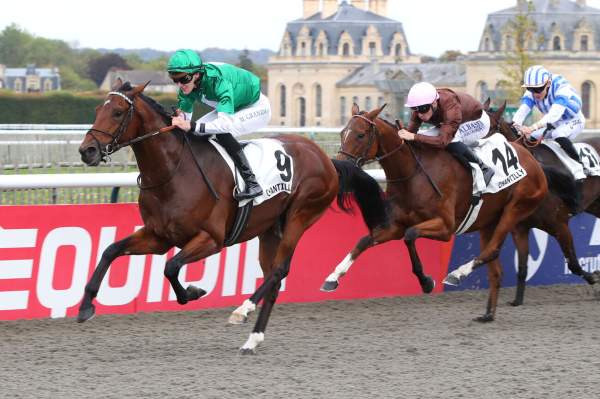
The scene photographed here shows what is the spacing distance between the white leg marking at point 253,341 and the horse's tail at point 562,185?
310cm

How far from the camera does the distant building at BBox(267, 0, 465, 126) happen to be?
9800cm

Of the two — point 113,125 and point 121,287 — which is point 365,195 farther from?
point 113,125

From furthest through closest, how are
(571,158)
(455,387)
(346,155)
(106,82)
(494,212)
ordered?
(106,82)
(571,158)
(494,212)
(346,155)
(455,387)

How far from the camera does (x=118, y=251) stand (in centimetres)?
630

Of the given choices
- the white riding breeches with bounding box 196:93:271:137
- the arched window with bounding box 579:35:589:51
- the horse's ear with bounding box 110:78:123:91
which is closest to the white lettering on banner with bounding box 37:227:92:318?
the white riding breeches with bounding box 196:93:271:137

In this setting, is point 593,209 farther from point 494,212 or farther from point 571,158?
point 494,212

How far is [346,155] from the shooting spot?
7266 millimetres

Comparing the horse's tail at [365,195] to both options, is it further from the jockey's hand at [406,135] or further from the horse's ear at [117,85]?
the horse's ear at [117,85]

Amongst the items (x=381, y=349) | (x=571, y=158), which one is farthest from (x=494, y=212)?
(x=381, y=349)

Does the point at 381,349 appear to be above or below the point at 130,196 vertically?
below

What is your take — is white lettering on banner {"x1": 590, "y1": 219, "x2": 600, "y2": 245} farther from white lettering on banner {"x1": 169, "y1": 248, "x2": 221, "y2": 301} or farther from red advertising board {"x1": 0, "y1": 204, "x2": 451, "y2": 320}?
white lettering on banner {"x1": 169, "y1": 248, "x2": 221, "y2": 301}

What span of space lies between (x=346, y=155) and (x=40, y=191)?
197 cm

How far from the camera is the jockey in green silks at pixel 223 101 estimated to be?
6406 millimetres

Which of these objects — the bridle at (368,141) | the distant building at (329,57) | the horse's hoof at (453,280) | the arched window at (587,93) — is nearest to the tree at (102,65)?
the distant building at (329,57)
